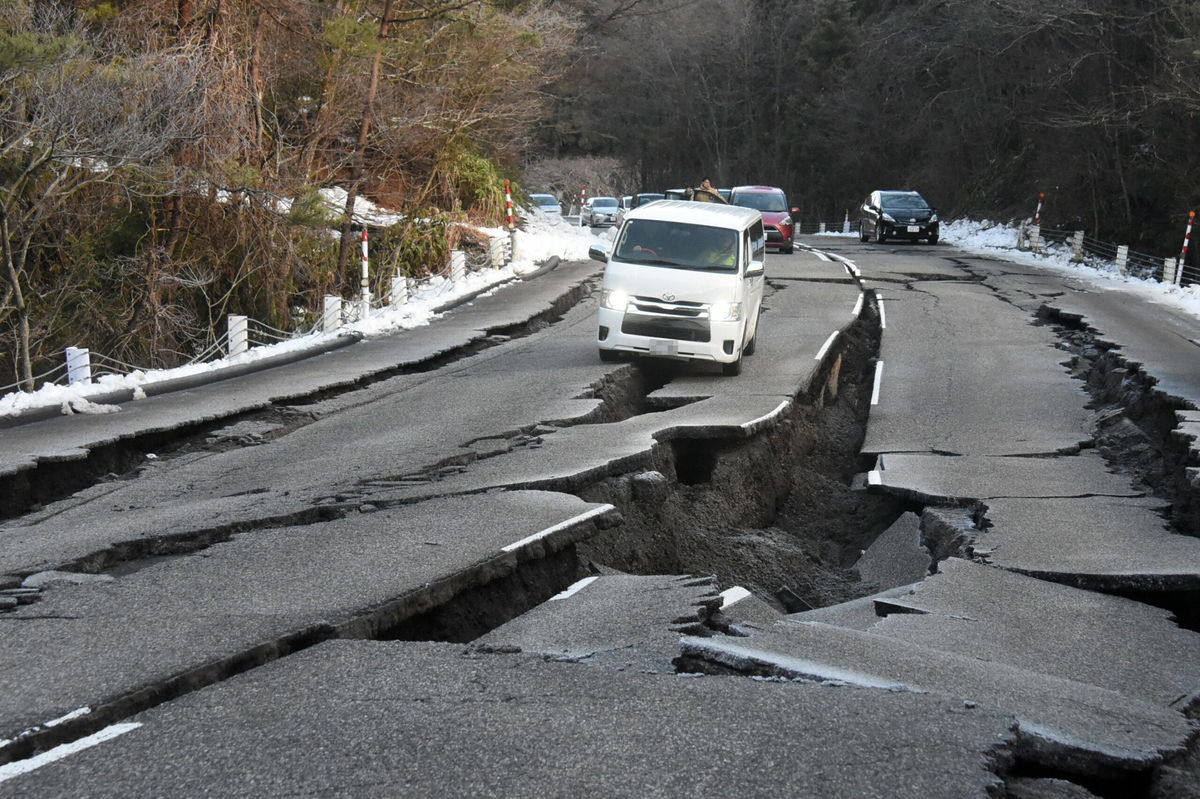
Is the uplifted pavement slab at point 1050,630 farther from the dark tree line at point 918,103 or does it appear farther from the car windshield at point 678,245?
the dark tree line at point 918,103

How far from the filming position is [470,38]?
24.2m

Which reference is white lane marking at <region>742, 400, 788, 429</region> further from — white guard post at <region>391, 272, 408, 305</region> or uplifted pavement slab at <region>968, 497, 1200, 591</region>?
white guard post at <region>391, 272, 408, 305</region>

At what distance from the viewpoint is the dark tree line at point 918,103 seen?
101 feet

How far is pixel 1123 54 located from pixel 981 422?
25.3m

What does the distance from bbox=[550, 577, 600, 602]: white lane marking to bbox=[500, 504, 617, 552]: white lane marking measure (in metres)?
0.36

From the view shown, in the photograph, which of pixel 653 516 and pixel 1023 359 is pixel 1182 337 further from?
pixel 653 516

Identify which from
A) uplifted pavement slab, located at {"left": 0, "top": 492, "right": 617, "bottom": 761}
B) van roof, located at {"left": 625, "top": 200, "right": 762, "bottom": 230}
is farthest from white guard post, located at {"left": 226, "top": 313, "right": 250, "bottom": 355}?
uplifted pavement slab, located at {"left": 0, "top": 492, "right": 617, "bottom": 761}

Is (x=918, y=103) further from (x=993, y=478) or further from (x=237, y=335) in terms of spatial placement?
(x=993, y=478)

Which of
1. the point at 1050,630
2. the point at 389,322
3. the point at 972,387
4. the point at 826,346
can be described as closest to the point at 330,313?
the point at 389,322

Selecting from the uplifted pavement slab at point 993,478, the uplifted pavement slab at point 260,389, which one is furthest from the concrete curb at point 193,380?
the uplifted pavement slab at point 993,478

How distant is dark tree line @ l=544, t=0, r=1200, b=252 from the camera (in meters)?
30.8

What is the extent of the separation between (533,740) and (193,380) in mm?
10354

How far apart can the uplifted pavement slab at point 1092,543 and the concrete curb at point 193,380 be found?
852cm

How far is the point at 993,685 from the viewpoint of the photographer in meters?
4.93
